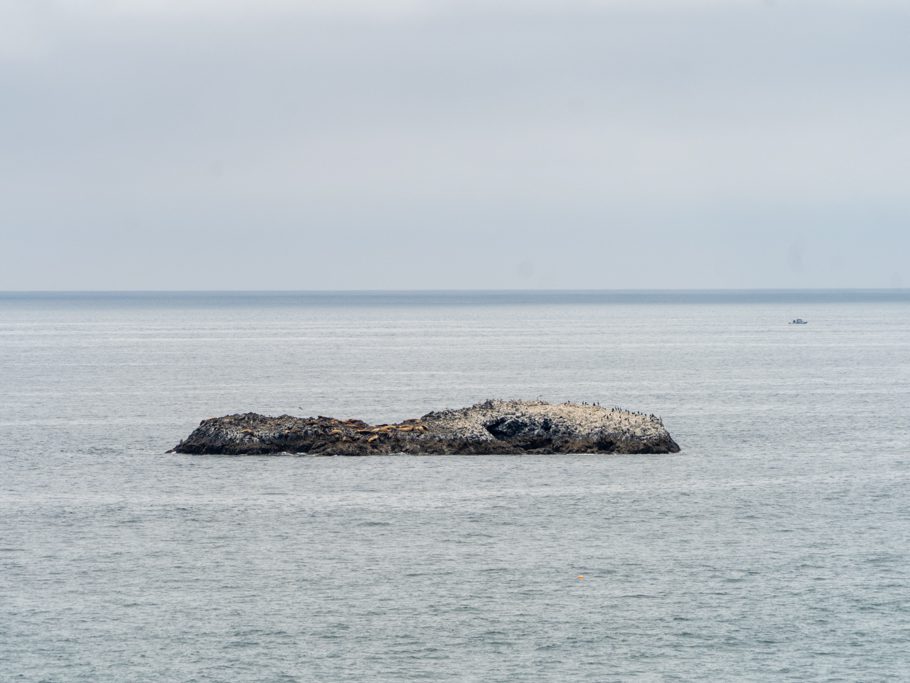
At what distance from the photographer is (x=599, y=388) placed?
101 metres

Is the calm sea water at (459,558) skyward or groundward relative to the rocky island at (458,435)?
groundward

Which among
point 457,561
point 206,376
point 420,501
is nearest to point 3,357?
point 206,376

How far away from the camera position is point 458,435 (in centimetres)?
5956

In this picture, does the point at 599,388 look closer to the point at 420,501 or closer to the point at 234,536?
the point at 420,501

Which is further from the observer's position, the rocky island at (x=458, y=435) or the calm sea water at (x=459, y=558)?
the rocky island at (x=458, y=435)

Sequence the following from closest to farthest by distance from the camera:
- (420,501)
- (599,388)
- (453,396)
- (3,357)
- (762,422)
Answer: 1. (420,501)
2. (762,422)
3. (453,396)
4. (599,388)
5. (3,357)

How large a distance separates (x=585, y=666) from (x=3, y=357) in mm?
129770

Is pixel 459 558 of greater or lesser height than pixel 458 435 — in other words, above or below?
below

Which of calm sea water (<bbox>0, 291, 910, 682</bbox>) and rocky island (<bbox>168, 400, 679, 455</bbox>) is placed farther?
rocky island (<bbox>168, 400, 679, 455</bbox>)

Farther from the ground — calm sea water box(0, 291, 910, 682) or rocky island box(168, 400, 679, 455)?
rocky island box(168, 400, 679, 455)

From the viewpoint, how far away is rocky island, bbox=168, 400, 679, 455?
194ft

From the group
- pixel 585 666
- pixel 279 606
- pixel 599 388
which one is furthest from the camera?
pixel 599 388

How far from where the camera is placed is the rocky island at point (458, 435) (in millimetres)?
59000

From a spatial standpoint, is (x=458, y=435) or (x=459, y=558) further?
(x=458, y=435)
